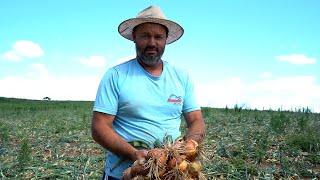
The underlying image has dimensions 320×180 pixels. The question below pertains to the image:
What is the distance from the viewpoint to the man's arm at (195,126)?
3.30m

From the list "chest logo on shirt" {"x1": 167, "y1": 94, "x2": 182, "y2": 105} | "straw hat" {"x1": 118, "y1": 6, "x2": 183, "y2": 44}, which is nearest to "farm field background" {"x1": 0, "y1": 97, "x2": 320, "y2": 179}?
"chest logo on shirt" {"x1": 167, "y1": 94, "x2": 182, "y2": 105}

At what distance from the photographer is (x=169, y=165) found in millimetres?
2678

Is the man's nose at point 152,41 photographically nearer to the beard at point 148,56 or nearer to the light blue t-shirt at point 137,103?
the beard at point 148,56

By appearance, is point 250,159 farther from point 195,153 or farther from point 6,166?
point 195,153

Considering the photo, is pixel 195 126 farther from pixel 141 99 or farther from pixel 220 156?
pixel 220 156

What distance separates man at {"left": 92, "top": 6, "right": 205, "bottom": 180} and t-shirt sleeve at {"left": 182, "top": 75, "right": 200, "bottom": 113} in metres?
0.05

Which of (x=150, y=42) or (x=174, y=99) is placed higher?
(x=150, y=42)

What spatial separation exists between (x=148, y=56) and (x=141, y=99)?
31 centimetres

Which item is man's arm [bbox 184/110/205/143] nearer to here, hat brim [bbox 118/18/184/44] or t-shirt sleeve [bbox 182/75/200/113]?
t-shirt sleeve [bbox 182/75/200/113]

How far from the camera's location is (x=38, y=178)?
6773 mm

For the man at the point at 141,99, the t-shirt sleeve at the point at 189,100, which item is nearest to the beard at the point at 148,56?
the man at the point at 141,99

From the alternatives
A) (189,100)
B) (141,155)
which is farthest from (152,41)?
(141,155)

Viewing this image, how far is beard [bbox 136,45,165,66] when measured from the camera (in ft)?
11.0

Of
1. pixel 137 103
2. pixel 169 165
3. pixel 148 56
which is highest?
pixel 148 56
